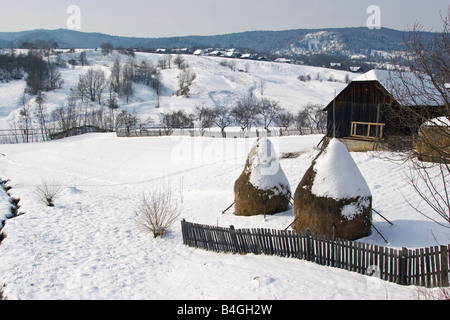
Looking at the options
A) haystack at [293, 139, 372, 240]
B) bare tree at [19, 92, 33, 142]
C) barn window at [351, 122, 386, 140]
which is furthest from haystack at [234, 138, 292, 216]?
bare tree at [19, 92, 33, 142]

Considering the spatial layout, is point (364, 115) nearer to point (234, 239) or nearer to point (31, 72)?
point (234, 239)

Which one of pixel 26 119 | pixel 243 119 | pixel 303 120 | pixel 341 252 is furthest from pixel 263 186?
pixel 26 119

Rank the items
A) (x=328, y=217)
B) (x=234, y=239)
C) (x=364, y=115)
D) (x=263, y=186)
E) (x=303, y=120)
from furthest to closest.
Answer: (x=303, y=120), (x=364, y=115), (x=263, y=186), (x=234, y=239), (x=328, y=217)

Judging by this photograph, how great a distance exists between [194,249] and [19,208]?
11.4 metres

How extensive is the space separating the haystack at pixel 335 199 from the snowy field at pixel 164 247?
1054 millimetres

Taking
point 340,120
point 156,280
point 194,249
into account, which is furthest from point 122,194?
point 340,120

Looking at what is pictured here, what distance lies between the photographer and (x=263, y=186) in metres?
15.5

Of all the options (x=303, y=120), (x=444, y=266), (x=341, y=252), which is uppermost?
(x=303, y=120)

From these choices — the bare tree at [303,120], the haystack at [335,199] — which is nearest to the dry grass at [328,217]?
the haystack at [335,199]

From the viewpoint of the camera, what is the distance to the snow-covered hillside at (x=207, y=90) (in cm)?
8575

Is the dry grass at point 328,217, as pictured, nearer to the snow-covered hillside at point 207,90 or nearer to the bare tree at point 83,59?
the snow-covered hillside at point 207,90

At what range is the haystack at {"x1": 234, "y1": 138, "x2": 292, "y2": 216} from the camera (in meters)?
15.4

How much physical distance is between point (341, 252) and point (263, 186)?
19.1ft
